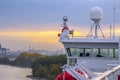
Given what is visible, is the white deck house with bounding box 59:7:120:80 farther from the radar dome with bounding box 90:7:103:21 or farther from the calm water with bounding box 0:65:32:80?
the calm water with bounding box 0:65:32:80

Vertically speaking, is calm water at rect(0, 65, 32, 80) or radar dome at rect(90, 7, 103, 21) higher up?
radar dome at rect(90, 7, 103, 21)

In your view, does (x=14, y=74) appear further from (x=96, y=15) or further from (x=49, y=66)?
(x=96, y=15)

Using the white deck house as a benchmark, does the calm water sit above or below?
below

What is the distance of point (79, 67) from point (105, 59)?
3962mm

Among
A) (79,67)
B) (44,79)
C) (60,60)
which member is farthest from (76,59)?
(60,60)

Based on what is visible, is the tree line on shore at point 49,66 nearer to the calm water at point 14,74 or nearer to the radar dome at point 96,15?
the calm water at point 14,74

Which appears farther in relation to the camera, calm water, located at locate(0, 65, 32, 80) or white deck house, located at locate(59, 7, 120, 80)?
calm water, located at locate(0, 65, 32, 80)

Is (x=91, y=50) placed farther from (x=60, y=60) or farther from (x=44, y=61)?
(x=44, y=61)

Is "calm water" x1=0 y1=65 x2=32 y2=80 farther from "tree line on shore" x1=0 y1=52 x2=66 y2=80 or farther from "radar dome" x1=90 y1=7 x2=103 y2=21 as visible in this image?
"radar dome" x1=90 y1=7 x2=103 y2=21

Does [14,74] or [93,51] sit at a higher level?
[93,51]

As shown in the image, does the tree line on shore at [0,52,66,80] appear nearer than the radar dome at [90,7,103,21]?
No

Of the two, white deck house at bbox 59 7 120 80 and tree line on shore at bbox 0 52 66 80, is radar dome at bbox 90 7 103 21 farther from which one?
tree line on shore at bbox 0 52 66 80

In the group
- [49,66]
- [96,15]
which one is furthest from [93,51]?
[49,66]

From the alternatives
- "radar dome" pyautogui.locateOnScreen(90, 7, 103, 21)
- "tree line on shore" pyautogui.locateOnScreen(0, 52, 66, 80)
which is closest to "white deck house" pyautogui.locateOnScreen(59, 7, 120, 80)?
"radar dome" pyautogui.locateOnScreen(90, 7, 103, 21)
